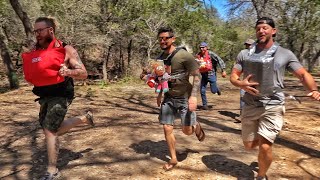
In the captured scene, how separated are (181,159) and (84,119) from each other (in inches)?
59.8

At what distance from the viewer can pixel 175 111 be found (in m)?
4.54

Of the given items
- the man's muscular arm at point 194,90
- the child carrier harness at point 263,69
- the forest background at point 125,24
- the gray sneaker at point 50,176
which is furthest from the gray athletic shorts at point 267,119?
the forest background at point 125,24

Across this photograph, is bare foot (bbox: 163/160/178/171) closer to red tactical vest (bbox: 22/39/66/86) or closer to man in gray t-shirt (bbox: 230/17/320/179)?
man in gray t-shirt (bbox: 230/17/320/179)

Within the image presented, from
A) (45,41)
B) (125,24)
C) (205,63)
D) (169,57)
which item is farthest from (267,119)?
(125,24)

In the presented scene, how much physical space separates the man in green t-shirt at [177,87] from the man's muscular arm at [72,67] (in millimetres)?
1063

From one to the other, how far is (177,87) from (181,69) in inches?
9.6

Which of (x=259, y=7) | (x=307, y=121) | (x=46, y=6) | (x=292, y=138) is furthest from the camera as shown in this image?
(x=259, y=7)

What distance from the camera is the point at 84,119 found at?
15.8ft

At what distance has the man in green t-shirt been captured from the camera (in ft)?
14.3

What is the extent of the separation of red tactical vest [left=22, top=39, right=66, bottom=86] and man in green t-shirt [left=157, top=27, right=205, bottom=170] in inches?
50.6

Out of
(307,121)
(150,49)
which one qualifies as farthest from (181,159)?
(150,49)

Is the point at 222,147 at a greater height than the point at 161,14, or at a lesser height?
lesser

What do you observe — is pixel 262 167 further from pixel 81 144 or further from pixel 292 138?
pixel 81 144

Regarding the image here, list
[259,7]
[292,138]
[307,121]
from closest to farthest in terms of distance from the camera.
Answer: [292,138]
[307,121]
[259,7]
